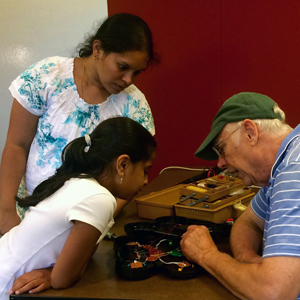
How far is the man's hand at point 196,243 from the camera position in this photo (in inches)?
43.2

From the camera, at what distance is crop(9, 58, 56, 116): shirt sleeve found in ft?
4.92

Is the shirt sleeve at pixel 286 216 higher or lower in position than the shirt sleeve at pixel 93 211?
higher

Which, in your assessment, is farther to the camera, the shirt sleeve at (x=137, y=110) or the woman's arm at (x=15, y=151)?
the shirt sleeve at (x=137, y=110)

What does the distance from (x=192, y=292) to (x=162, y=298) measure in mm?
88

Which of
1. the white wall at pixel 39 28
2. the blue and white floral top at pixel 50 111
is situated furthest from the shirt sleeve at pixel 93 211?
the white wall at pixel 39 28

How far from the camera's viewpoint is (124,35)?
145 centimetres

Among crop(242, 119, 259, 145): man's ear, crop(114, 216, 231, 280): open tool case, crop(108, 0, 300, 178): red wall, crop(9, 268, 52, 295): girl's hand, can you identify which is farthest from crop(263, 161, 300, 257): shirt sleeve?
crop(108, 0, 300, 178): red wall

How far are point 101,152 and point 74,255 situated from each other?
0.39 m

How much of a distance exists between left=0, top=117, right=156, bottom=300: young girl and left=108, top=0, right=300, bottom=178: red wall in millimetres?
1459

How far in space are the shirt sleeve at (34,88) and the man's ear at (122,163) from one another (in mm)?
503

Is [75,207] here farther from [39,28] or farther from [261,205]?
[39,28]

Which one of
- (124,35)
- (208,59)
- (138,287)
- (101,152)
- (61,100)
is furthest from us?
(208,59)

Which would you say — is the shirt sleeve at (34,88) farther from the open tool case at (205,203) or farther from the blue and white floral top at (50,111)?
the open tool case at (205,203)

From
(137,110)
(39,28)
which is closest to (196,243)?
(137,110)
